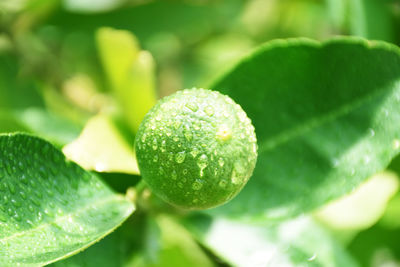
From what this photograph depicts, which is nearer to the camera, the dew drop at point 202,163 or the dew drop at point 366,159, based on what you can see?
the dew drop at point 202,163

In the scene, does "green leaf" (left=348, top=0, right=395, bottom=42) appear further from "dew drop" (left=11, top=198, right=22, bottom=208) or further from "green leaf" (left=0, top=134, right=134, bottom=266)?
"dew drop" (left=11, top=198, right=22, bottom=208)

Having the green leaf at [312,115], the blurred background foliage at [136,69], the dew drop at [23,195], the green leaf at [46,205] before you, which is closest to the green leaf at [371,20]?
the blurred background foliage at [136,69]

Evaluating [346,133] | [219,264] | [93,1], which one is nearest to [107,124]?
[219,264]

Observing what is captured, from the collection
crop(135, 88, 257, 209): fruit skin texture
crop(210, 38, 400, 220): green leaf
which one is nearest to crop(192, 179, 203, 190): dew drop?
crop(135, 88, 257, 209): fruit skin texture

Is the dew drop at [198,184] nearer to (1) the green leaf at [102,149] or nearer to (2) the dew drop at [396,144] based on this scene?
(1) the green leaf at [102,149]

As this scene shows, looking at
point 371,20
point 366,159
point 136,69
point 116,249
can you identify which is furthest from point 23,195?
point 371,20

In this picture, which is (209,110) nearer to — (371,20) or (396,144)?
(396,144)
